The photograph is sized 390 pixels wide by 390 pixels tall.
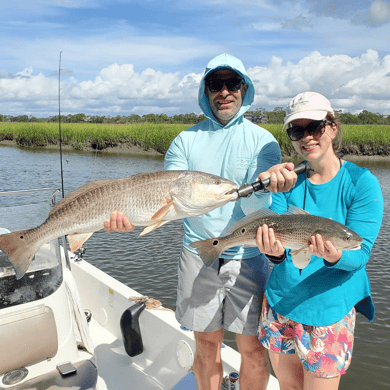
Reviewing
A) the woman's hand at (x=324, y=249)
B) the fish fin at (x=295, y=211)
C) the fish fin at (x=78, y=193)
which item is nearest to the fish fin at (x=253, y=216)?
the fish fin at (x=295, y=211)

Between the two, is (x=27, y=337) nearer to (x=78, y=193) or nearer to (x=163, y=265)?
(x=78, y=193)

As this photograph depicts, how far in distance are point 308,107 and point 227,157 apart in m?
0.71

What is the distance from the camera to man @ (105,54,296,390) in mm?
2814

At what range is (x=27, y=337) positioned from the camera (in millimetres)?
3014

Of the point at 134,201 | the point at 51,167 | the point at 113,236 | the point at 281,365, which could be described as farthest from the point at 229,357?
the point at 51,167

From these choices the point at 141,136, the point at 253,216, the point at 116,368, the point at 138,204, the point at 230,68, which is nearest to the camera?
the point at 253,216

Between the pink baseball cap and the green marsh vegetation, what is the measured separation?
1850 centimetres

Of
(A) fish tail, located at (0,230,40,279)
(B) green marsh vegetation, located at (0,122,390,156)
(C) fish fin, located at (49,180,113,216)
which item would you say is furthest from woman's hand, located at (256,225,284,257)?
(B) green marsh vegetation, located at (0,122,390,156)

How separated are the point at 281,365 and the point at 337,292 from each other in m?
0.65

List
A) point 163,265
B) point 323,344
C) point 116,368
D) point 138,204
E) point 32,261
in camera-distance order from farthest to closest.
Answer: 1. point 163,265
2. point 116,368
3. point 32,261
4. point 138,204
5. point 323,344

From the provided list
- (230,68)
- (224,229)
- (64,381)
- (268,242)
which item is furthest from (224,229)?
(64,381)

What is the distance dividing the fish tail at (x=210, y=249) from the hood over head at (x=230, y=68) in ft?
3.06

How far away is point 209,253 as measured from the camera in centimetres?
254

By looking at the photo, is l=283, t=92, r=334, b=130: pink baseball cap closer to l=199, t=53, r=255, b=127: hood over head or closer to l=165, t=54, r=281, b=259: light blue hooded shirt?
l=165, t=54, r=281, b=259: light blue hooded shirt
